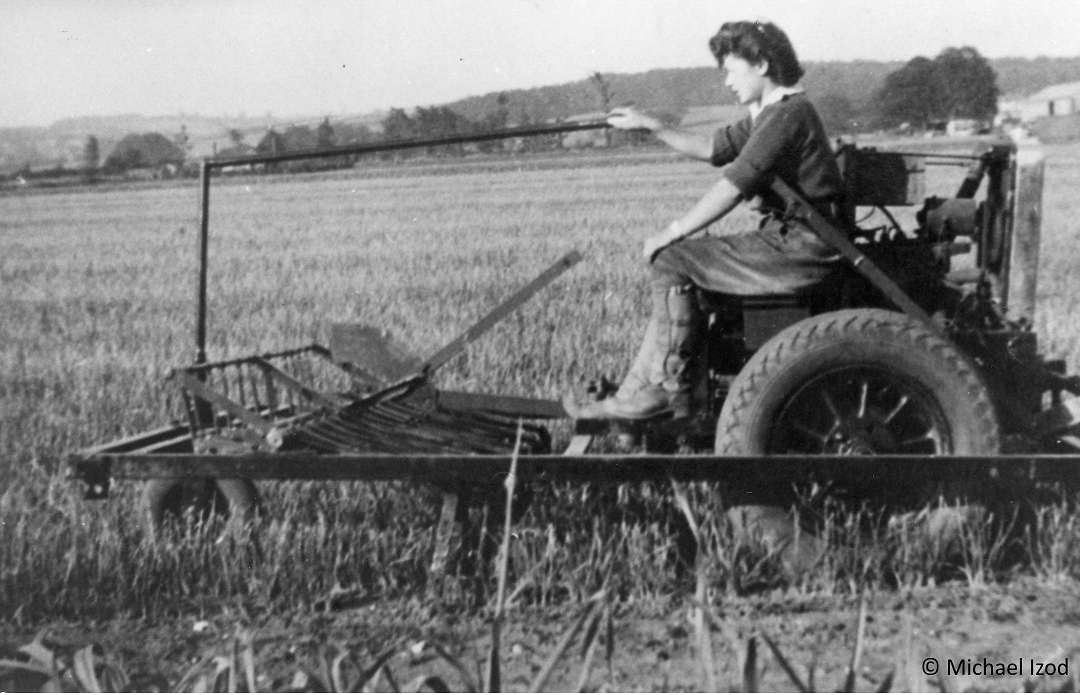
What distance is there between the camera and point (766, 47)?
4.15 m

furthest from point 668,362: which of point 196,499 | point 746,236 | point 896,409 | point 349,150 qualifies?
point 196,499

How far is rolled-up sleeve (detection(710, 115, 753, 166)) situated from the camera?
4543 millimetres

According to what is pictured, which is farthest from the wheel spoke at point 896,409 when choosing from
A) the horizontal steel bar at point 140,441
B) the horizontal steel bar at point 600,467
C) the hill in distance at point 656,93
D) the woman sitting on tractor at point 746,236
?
the hill in distance at point 656,93

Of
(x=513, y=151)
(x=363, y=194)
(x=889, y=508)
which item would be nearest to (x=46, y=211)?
(x=363, y=194)

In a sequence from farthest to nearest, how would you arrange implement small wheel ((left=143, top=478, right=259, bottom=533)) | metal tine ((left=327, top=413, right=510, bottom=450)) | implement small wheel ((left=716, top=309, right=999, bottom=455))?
implement small wheel ((left=143, top=478, right=259, bottom=533)), metal tine ((left=327, top=413, right=510, bottom=450)), implement small wheel ((left=716, top=309, right=999, bottom=455))

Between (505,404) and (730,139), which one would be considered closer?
(730,139)

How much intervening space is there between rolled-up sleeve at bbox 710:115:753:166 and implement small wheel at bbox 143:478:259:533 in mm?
2356

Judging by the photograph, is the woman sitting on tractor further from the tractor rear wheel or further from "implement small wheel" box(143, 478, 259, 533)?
"implement small wheel" box(143, 478, 259, 533)

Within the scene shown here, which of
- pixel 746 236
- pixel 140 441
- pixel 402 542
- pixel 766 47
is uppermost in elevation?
pixel 766 47

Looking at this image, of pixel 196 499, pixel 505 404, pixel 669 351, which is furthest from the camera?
pixel 505 404

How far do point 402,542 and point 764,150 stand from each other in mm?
2023

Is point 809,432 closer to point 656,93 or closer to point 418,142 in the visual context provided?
point 418,142

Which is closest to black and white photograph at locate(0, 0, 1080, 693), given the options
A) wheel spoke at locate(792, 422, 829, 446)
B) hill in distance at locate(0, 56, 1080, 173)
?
wheel spoke at locate(792, 422, 829, 446)

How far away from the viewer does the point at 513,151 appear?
35.6m
